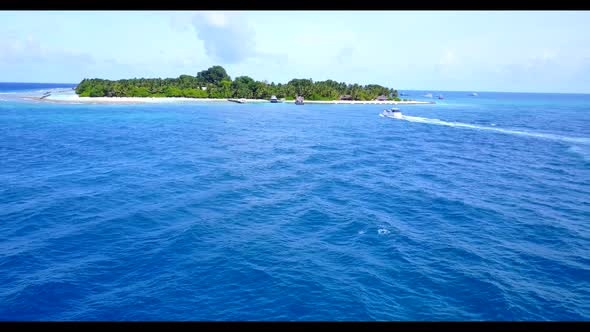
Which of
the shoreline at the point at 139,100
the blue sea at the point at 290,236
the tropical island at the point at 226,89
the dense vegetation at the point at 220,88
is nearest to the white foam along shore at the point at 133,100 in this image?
the shoreline at the point at 139,100

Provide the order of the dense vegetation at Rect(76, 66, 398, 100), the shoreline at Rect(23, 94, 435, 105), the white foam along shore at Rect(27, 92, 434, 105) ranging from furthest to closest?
1. the dense vegetation at Rect(76, 66, 398, 100)
2. the white foam along shore at Rect(27, 92, 434, 105)
3. the shoreline at Rect(23, 94, 435, 105)

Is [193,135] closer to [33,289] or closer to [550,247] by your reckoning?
[33,289]

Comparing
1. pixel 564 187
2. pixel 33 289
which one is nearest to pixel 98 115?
pixel 33 289

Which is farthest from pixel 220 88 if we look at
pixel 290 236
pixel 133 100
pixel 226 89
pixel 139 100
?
pixel 290 236

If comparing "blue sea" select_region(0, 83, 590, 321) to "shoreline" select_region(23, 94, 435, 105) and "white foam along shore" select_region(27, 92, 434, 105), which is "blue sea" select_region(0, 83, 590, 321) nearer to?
"shoreline" select_region(23, 94, 435, 105)

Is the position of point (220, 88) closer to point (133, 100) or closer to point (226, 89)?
point (226, 89)

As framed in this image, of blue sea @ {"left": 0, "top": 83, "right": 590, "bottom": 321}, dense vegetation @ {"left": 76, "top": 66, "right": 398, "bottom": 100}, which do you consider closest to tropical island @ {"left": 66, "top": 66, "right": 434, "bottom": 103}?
dense vegetation @ {"left": 76, "top": 66, "right": 398, "bottom": 100}
